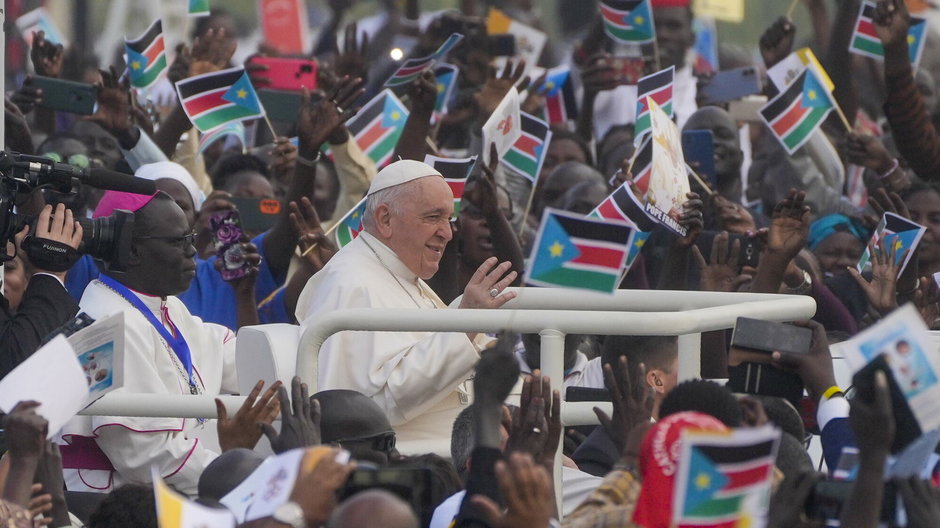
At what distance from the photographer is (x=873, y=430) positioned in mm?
3695

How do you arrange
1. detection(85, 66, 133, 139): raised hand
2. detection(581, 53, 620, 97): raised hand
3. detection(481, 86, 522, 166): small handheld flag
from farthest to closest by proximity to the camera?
detection(581, 53, 620, 97): raised hand → detection(85, 66, 133, 139): raised hand → detection(481, 86, 522, 166): small handheld flag

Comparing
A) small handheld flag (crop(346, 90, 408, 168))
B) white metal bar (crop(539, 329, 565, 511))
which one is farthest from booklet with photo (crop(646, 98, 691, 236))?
white metal bar (crop(539, 329, 565, 511))

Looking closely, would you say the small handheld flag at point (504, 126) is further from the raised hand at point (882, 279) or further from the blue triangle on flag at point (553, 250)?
the blue triangle on flag at point (553, 250)

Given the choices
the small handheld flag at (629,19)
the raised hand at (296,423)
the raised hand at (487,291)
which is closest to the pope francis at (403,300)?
the raised hand at (487,291)

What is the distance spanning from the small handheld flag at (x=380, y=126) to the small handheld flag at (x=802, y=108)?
6.72 ft

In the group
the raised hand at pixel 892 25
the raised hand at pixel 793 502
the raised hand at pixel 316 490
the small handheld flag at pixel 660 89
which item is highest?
the raised hand at pixel 316 490

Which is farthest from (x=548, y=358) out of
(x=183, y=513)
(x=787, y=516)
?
(x=183, y=513)

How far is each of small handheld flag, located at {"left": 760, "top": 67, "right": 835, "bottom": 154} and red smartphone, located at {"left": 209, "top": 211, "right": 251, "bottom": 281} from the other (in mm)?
3510

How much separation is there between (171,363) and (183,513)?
243 centimetres

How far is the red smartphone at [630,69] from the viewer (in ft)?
38.0

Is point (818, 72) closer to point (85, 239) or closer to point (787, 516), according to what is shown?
point (85, 239)

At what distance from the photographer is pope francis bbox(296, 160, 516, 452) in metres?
5.82

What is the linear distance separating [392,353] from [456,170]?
205 centimetres

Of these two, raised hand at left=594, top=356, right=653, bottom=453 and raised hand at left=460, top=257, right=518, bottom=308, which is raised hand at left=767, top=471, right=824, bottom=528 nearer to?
raised hand at left=594, top=356, right=653, bottom=453
